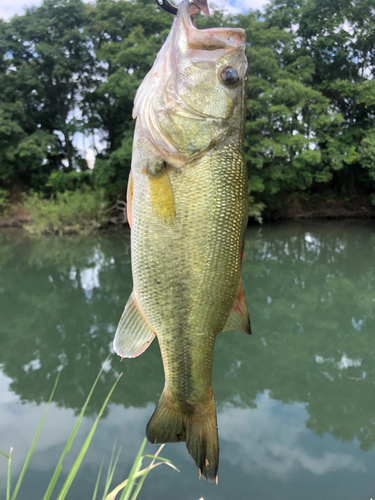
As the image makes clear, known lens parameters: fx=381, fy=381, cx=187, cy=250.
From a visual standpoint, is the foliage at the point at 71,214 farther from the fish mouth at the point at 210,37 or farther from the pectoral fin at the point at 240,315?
the pectoral fin at the point at 240,315

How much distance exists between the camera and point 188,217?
1.23m

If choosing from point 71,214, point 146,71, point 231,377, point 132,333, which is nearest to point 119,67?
point 146,71

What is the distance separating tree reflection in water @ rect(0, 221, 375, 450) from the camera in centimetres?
562

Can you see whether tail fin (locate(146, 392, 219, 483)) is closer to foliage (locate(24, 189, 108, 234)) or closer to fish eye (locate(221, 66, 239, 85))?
fish eye (locate(221, 66, 239, 85))

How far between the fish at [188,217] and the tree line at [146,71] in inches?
614

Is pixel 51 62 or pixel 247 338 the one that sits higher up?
pixel 51 62

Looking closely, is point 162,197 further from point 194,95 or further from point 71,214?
point 71,214

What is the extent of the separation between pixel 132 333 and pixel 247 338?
642 centimetres

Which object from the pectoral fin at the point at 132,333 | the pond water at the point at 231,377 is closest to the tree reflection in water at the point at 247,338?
the pond water at the point at 231,377

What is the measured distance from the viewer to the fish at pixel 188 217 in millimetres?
1248

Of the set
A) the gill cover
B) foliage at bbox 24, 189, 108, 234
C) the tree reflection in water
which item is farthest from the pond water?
foliage at bbox 24, 189, 108, 234

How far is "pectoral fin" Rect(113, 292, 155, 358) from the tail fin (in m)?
0.21

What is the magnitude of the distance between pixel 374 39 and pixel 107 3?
551 inches

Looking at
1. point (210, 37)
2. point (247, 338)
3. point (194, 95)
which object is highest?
point (210, 37)
